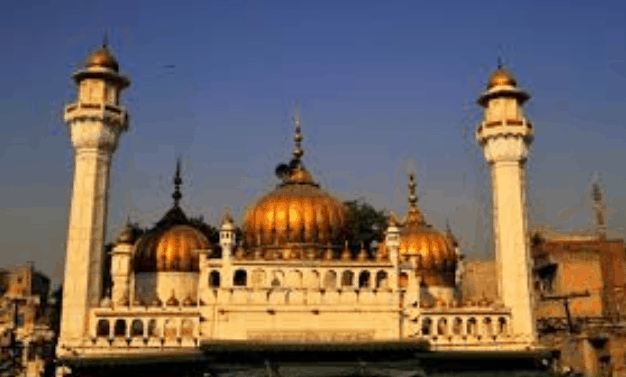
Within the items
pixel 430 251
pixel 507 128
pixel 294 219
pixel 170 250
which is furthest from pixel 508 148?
pixel 170 250

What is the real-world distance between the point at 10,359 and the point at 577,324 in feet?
90.3

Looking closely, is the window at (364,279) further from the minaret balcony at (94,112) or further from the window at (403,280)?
the minaret balcony at (94,112)

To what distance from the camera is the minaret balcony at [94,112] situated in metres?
25.3

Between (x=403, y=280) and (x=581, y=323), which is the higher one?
(x=403, y=280)

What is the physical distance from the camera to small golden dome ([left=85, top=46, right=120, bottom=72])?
25797 mm

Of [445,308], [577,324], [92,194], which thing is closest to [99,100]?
[92,194]

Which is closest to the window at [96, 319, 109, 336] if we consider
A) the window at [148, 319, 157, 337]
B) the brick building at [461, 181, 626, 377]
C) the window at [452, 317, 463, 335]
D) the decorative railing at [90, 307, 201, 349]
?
the decorative railing at [90, 307, 201, 349]

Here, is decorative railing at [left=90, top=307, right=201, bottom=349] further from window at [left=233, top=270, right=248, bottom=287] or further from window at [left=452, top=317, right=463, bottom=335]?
window at [left=452, top=317, right=463, bottom=335]

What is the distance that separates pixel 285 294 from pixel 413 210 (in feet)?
36.6

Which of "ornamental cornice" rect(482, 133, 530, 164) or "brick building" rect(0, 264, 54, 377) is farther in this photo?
"brick building" rect(0, 264, 54, 377)

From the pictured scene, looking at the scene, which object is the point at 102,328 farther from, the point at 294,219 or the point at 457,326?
the point at 457,326

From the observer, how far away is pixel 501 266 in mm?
25547

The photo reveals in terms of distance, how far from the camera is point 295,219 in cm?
2614

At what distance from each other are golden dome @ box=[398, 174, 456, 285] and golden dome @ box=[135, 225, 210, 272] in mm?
7772
